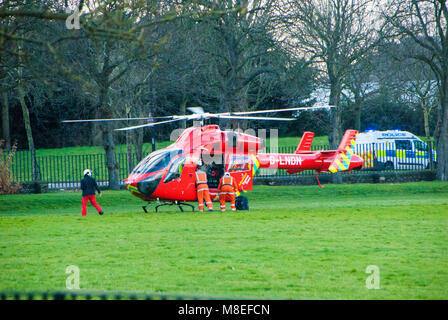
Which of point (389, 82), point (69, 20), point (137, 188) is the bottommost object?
point (137, 188)

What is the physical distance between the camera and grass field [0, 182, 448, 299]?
966 cm

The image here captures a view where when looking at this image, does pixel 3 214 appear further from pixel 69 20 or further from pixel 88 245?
pixel 69 20

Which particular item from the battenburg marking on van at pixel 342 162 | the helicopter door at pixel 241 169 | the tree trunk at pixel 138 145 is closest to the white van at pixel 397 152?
the battenburg marking on van at pixel 342 162

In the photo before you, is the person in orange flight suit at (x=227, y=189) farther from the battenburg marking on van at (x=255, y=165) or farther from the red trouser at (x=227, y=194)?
the battenburg marking on van at (x=255, y=165)

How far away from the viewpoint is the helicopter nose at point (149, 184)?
20.9 meters

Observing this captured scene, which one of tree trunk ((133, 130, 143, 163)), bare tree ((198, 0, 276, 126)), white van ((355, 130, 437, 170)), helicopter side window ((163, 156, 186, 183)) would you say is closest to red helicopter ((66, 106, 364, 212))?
helicopter side window ((163, 156, 186, 183))

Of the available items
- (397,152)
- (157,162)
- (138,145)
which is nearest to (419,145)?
(397,152)

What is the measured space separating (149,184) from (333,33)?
15.7 metres

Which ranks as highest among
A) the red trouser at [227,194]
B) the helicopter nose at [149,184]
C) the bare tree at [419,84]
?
the bare tree at [419,84]

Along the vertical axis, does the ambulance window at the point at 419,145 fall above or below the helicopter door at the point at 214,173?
above

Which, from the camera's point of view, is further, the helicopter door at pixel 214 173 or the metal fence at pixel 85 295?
the helicopter door at pixel 214 173

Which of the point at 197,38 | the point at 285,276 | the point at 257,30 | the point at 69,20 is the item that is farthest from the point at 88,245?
the point at 197,38
